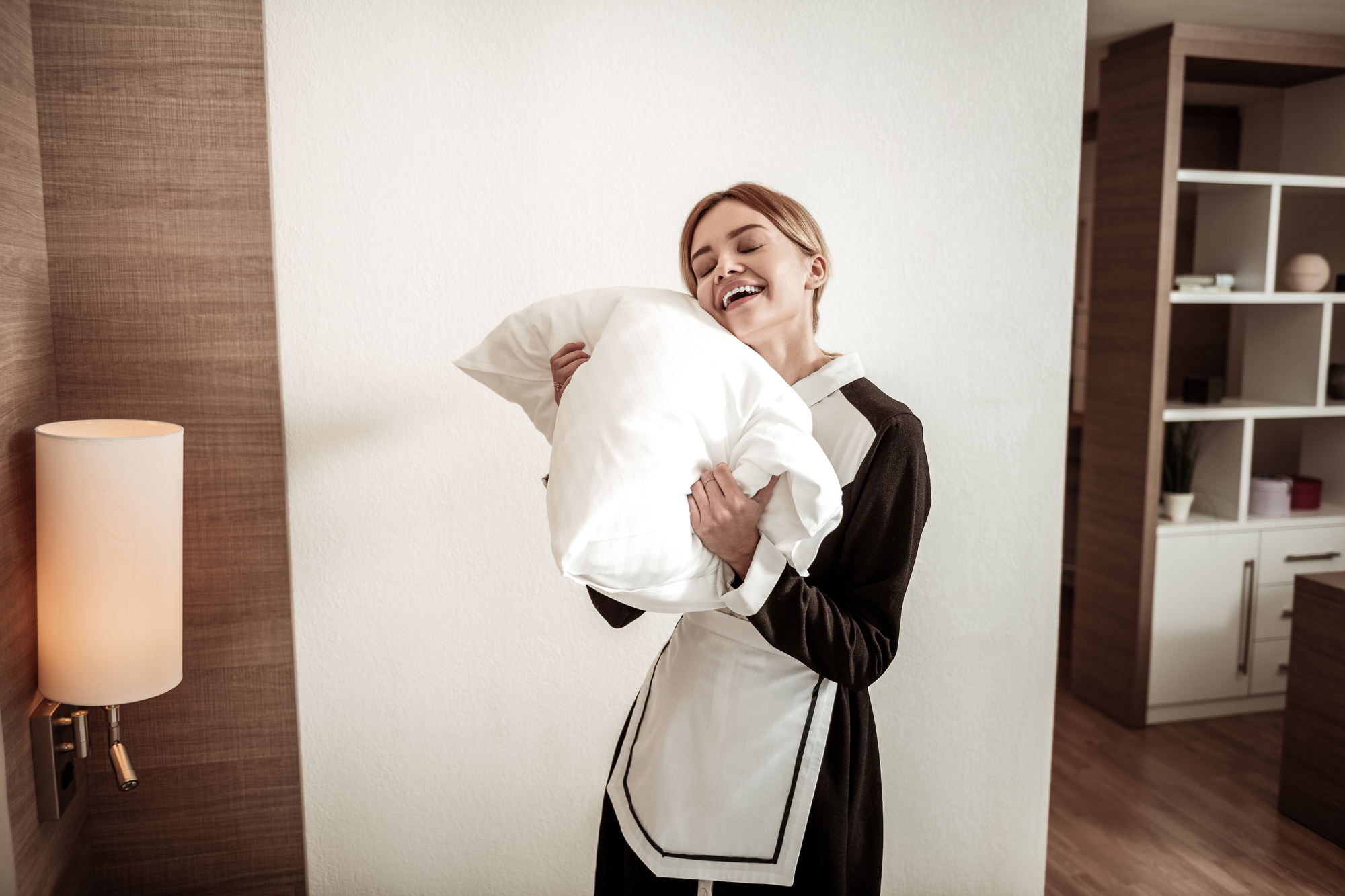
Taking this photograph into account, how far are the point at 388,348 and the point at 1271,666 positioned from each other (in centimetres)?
332

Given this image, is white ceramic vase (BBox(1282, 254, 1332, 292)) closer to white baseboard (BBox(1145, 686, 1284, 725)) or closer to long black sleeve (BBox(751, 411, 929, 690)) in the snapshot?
white baseboard (BBox(1145, 686, 1284, 725))

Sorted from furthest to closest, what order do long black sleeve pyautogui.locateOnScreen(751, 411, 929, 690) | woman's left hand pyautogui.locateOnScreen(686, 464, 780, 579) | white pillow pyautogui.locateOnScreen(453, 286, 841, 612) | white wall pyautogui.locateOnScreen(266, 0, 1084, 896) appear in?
1. white wall pyautogui.locateOnScreen(266, 0, 1084, 896)
2. long black sleeve pyautogui.locateOnScreen(751, 411, 929, 690)
3. woman's left hand pyautogui.locateOnScreen(686, 464, 780, 579)
4. white pillow pyautogui.locateOnScreen(453, 286, 841, 612)

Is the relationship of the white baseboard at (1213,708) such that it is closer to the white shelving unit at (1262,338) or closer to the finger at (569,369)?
the white shelving unit at (1262,338)

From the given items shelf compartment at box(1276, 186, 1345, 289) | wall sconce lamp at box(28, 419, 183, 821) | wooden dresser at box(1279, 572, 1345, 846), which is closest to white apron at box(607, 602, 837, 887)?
wall sconce lamp at box(28, 419, 183, 821)

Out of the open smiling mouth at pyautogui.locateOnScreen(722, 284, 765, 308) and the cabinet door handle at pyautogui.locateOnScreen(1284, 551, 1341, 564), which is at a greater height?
→ the open smiling mouth at pyautogui.locateOnScreen(722, 284, 765, 308)

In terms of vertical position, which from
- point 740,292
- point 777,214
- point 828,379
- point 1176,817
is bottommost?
point 1176,817

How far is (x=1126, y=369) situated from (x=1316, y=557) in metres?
1.02

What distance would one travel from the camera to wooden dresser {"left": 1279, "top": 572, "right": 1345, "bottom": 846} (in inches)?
95.3

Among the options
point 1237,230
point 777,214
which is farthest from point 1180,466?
point 777,214

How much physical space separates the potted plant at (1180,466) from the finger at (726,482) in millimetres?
2670

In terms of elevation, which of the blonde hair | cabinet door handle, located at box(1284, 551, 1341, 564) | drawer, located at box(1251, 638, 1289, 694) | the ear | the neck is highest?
the blonde hair

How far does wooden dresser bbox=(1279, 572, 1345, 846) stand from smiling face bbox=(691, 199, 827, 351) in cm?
213

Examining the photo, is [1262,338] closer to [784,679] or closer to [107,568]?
[784,679]

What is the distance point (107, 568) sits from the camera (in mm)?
1281
